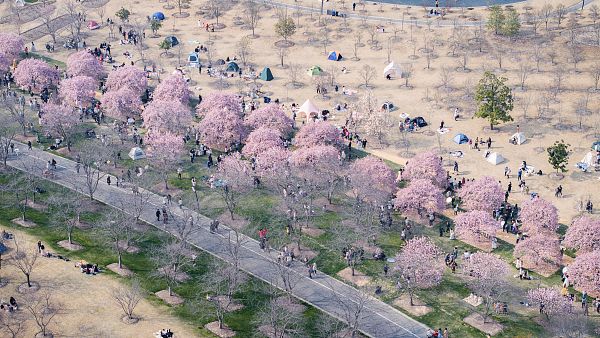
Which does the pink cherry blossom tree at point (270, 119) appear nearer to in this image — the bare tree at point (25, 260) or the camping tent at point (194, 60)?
the camping tent at point (194, 60)

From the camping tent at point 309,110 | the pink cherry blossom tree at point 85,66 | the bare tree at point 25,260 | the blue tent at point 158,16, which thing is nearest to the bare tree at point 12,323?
the bare tree at point 25,260

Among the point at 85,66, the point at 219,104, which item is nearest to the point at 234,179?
the point at 219,104

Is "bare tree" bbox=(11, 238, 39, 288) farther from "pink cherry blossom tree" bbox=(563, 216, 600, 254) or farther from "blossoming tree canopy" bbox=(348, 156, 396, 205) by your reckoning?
"pink cherry blossom tree" bbox=(563, 216, 600, 254)

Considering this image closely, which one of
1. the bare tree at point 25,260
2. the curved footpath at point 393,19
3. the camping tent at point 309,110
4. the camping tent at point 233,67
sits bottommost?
the bare tree at point 25,260

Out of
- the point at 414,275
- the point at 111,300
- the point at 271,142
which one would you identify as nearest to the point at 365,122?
the point at 271,142

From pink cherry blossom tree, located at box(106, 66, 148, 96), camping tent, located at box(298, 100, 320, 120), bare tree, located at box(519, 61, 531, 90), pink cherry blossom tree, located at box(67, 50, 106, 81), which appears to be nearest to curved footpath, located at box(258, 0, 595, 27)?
bare tree, located at box(519, 61, 531, 90)

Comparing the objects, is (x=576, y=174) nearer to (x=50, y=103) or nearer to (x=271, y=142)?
(x=271, y=142)
